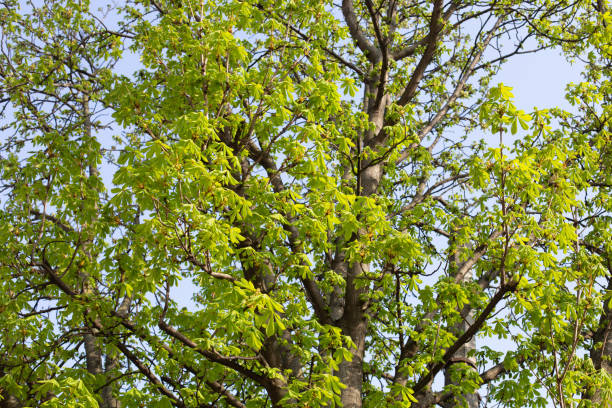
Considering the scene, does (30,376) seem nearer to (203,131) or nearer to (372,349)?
(203,131)

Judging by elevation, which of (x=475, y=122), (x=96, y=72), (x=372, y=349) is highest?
(x=96, y=72)

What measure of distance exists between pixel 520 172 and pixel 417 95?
586 cm

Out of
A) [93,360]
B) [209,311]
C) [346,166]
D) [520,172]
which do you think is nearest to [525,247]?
[520,172]

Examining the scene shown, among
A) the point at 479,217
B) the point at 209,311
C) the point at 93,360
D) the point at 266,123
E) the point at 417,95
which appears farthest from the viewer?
the point at 417,95

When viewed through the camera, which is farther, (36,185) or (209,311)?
(36,185)

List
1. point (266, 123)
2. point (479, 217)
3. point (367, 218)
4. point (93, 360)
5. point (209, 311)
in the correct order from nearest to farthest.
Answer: point (209, 311) < point (367, 218) < point (266, 123) < point (479, 217) < point (93, 360)

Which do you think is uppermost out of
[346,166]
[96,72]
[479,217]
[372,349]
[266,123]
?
[96,72]

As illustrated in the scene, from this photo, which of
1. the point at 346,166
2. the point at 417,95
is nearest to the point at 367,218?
the point at 346,166

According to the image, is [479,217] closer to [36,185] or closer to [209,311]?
[209,311]

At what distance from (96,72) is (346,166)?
6.07 m

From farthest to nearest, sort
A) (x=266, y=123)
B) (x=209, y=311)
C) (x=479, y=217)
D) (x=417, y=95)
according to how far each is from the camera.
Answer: (x=417, y=95) → (x=479, y=217) → (x=266, y=123) → (x=209, y=311)

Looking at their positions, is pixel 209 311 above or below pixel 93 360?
below

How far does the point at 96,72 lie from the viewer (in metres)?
12.6

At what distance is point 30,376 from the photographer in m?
7.48
